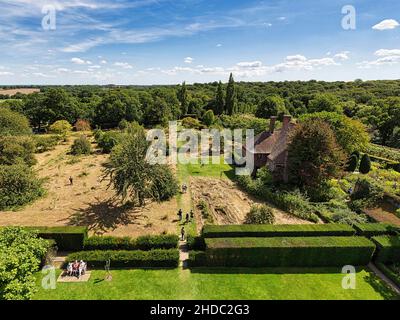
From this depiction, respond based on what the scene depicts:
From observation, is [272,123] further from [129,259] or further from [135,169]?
[129,259]

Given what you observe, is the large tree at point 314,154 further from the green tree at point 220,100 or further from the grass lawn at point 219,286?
the green tree at point 220,100

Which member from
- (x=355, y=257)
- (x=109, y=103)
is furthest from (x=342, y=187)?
(x=109, y=103)

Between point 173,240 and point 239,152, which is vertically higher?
point 239,152

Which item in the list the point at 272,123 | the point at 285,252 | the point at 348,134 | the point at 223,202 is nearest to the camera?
the point at 285,252

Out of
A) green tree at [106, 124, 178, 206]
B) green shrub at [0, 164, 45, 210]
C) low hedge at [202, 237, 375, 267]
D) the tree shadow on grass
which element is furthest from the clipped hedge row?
green shrub at [0, 164, 45, 210]

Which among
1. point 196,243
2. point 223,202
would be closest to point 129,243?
point 196,243

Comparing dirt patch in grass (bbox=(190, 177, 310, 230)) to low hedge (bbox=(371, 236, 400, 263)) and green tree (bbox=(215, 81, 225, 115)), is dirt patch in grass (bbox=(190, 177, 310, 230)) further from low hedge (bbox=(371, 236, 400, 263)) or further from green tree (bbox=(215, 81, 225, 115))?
green tree (bbox=(215, 81, 225, 115))
